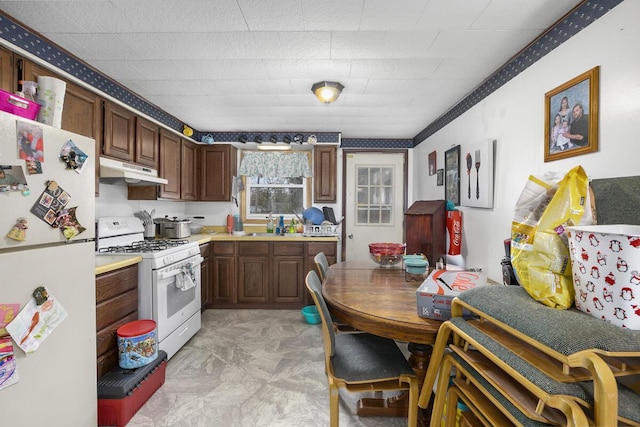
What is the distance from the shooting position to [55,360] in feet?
4.39

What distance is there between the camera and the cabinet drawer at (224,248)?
11.8 feet

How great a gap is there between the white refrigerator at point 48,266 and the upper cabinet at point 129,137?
1034mm

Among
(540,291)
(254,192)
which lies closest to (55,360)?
(540,291)

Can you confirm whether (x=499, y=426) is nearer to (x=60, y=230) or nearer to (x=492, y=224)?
(x=492, y=224)

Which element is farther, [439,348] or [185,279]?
[185,279]

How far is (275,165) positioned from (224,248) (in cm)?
136

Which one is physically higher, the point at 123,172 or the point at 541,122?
the point at 541,122

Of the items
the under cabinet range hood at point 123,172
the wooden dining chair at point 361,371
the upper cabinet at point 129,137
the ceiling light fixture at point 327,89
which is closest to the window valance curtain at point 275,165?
the upper cabinet at point 129,137

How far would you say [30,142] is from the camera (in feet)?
4.03

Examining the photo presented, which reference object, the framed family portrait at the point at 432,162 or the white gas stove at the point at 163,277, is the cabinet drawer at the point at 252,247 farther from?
the framed family portrait at the point at 432,162

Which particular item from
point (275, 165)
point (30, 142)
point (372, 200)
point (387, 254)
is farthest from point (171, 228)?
point (372, 200)

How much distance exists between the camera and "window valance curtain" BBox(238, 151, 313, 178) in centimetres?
416

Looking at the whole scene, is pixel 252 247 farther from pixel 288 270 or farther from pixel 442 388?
pixel 442 388

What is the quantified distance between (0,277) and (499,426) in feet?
6.03
